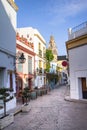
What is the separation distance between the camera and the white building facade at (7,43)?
14.1 m

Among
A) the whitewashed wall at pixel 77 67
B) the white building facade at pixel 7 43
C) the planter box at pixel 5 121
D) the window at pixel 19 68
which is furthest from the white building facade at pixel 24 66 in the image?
the planter box at pixel 5 121

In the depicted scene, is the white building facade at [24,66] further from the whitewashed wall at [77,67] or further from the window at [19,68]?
the whitewashed wall at [77,67]

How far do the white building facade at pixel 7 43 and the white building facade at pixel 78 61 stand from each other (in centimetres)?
594

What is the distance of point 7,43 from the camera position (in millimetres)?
14945

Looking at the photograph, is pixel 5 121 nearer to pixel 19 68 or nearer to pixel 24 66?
pixel 19 68

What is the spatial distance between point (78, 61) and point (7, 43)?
743 cm

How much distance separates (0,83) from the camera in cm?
1426

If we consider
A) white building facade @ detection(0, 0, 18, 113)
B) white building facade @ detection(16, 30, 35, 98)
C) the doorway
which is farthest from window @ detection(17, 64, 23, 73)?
white building facade @ detection(0, 0, 18, 113)

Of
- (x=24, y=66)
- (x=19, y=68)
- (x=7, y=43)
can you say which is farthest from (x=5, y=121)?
(x=24, y=66)

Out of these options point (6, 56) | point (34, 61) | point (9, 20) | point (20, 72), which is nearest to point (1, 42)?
point (6, 56)

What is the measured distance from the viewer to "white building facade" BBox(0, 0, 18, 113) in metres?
14.1

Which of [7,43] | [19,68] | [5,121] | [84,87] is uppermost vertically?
[7,43]

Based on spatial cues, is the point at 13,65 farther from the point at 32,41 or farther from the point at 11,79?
the point at 32,41

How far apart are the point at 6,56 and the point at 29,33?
21835 mm
